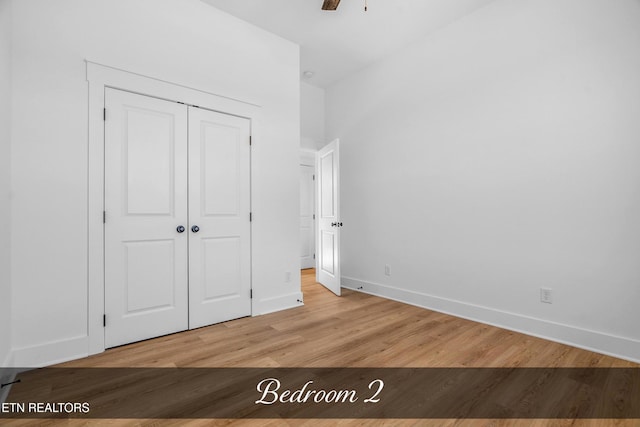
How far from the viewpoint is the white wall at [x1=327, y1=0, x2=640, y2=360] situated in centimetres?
234

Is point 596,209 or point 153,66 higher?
point 153,66

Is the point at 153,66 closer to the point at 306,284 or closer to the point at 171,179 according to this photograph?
the point at 171,179

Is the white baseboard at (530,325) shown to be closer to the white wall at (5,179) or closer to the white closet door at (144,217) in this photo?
the white closet door at (144,217)

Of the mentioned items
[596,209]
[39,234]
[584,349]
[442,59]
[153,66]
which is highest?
[442,59]

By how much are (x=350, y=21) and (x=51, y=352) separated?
160 inches

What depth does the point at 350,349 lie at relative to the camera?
2.41 metres

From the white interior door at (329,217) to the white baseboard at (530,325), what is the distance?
0.80m

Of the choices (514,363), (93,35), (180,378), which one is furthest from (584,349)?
(93,35)

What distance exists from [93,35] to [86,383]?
2583mm

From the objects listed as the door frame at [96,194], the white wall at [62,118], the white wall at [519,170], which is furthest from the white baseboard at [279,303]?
the white wall at [62,118]

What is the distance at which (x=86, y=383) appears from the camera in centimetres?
193

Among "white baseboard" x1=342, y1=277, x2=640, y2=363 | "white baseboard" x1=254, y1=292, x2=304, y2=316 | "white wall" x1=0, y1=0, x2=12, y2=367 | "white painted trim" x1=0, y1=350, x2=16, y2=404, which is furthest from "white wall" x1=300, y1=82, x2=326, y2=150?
"white painted trim" x1=0, y1=350, x2=16, y2=404

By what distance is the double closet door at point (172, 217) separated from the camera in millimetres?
2477

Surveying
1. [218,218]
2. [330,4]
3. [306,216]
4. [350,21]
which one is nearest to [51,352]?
[218,218]
